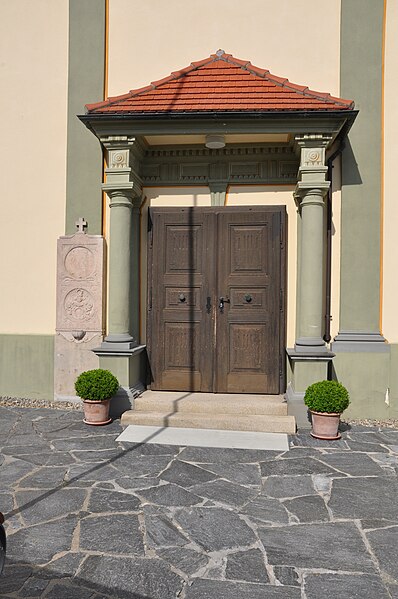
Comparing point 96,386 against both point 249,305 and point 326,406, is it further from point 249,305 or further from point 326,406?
point 326,406

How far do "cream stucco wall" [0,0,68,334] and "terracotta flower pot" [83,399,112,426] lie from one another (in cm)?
204

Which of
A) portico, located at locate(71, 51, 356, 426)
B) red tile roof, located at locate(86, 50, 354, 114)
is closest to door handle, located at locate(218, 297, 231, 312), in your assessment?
portico, located at locate(71, 51, 356, 426)

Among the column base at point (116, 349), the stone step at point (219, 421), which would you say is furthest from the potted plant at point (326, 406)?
the column base at point (116, 349)

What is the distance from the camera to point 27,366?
7.76 meters

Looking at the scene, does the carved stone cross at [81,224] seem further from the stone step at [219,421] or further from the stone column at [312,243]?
the stone column at [312,243]

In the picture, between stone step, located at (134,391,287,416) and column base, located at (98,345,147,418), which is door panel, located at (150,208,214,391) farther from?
column base, located at (98,345,147,418)

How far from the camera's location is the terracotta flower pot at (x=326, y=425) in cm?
570

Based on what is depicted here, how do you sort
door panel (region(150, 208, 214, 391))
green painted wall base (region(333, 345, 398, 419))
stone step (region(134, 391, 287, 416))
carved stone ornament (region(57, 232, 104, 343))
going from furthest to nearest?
carved stone ornament (region(57, 232, 104, 343)) < door panel (region(150, 208, 214, 391)) < green painted wall base (region(333, 345, 398, 419)) < stone step (region(134, 391, 287, 416))

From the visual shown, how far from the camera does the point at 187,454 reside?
5.17 meters

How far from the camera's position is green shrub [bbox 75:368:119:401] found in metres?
6.05

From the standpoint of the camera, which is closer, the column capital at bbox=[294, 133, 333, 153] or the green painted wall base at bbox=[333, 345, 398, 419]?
the column capital at bbox=[294, 133, 333, 153]

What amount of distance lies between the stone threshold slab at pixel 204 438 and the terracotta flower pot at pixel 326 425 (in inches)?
16.4

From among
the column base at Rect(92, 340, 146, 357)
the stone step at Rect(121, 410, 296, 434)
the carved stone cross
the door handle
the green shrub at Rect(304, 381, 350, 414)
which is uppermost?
the carved stone cross

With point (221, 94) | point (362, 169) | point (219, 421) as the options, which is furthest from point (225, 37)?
point (219, 421)
